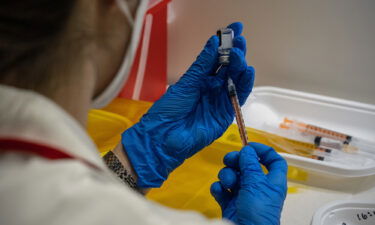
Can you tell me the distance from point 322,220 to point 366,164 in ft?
0.96

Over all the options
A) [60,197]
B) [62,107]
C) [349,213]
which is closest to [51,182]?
[60,197]

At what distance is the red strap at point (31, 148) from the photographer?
12.5 inches

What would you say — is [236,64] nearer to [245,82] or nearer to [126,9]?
[245,82]

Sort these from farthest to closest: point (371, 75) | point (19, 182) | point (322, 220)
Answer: point (371, 75)
point (322, 220)
point (19, 182)

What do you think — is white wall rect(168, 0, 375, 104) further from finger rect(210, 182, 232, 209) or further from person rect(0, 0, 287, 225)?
person rect(0, 0, 287, 225)

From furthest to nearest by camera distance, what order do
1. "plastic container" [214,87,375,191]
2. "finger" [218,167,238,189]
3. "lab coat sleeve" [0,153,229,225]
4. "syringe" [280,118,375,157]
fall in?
1. "syringe" [280,118,375,157]
2. "plastic container" [214,87,375,191]
3. "finger" [218,167,238,189]
4. "lab coat sleeve" [0,153,229,225]

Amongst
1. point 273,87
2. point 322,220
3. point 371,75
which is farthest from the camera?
point 273,87

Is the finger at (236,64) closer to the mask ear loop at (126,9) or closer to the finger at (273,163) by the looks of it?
the finger at (273,163)

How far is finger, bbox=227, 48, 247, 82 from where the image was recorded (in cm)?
82

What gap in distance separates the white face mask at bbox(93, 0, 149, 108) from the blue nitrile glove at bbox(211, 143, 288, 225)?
1.42 ft

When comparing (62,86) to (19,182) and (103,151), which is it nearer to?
(19,182)

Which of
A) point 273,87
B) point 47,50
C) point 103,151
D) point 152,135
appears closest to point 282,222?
point 152,135

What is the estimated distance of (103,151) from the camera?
110cm

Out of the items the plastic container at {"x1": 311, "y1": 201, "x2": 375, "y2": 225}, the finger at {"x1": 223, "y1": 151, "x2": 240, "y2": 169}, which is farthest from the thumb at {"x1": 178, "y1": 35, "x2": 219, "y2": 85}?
the plastic container at {"x1": 311, "y1": 201, "x2": 375, "y2": 225}
